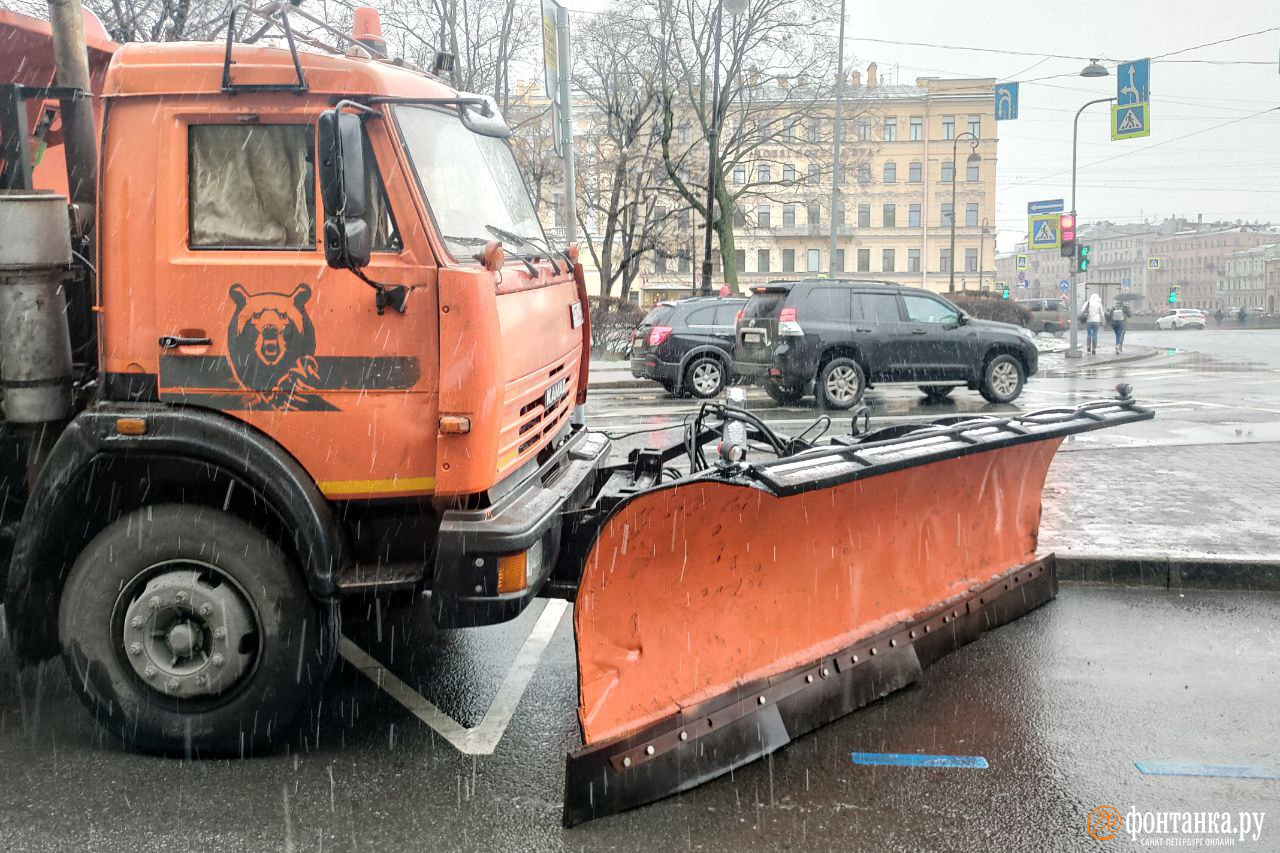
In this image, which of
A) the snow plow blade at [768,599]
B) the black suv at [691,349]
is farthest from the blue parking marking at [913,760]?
the black suv at [691,349]

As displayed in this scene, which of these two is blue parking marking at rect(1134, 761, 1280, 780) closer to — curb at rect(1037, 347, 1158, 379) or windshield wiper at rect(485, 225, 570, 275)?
windshield wiper at rect(485, 225, 570, 275)

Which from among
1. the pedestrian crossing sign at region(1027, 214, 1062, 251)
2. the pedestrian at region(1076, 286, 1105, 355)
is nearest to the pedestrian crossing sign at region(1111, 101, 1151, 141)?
the pedestrian crossing sign at region(1027, 214, 1062, 251)

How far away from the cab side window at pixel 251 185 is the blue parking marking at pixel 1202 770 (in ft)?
11.9

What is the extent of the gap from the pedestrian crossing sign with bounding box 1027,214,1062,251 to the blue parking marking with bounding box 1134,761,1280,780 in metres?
26.1

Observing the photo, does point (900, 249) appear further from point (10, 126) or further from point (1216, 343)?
point (10, 126)

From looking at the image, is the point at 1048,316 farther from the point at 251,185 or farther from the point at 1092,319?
the point at 251,185

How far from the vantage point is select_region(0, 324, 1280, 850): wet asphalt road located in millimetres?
3328

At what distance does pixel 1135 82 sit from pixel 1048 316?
33.4 meters

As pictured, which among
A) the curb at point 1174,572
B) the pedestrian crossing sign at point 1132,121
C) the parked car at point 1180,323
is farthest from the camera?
the parked car at point 1180,323

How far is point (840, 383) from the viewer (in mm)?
15312

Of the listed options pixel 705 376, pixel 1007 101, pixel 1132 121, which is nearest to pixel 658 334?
pixel 705 376

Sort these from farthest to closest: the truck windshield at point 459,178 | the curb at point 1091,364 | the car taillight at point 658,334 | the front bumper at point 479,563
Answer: the curb at point 1091,364, the car taillight at point 658,334, the truck windshield at point 459,178, the front bumper at point 479,563

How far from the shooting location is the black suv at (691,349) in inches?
684

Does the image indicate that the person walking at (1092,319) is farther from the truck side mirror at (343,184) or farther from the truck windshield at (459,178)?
the truck side mirror at (343,184)
